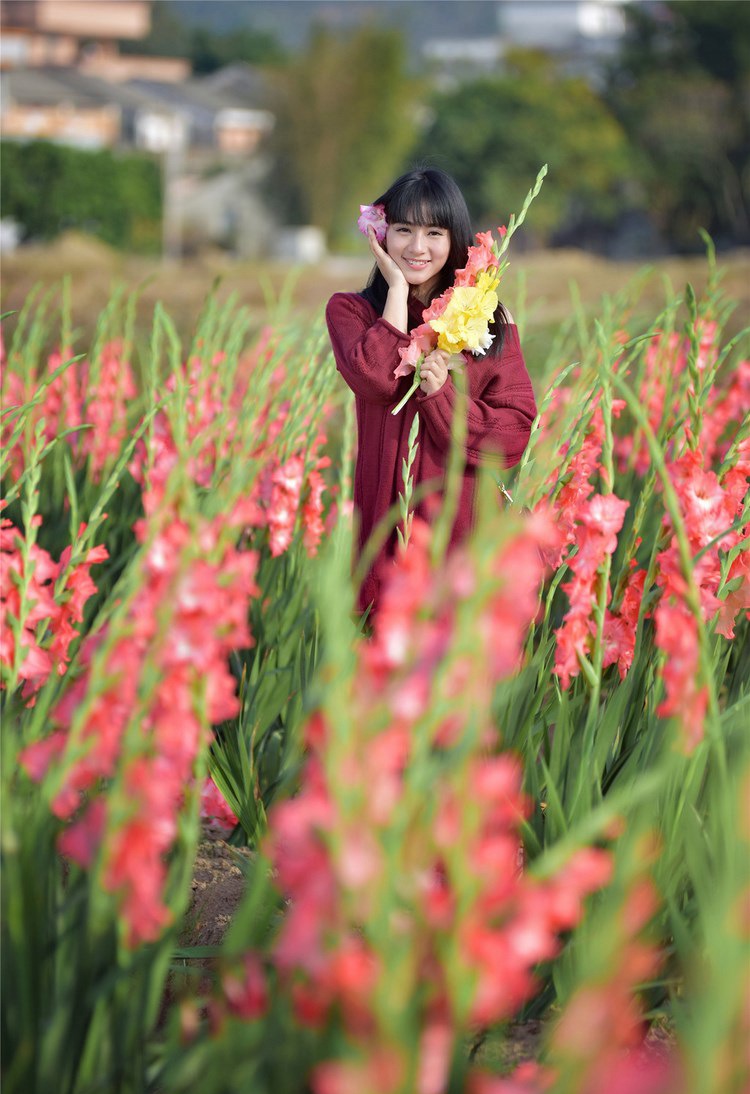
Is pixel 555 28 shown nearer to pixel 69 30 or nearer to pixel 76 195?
pixel 69 30

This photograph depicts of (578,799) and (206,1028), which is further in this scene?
(578,799)

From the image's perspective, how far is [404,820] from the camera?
1.17 meters

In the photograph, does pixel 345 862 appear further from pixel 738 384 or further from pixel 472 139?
pixel 472 139


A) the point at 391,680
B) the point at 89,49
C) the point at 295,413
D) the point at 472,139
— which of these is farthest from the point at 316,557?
the point at 89,49

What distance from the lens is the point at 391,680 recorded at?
123cm

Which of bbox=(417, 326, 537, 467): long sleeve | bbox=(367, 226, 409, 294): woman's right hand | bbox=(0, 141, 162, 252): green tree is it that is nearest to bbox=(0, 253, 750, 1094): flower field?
bbox=(417, 326, 537, 467): long sleeve

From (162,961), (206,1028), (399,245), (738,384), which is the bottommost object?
(206,1028)

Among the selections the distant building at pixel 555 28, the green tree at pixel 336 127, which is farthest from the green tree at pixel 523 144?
the distant building at pixel 555 28

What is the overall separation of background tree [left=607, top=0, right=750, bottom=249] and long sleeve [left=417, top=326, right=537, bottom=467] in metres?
45.1

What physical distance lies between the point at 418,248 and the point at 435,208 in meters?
0.08

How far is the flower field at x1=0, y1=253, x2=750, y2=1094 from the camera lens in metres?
1.13

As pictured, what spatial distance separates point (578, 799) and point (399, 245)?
1174 mm

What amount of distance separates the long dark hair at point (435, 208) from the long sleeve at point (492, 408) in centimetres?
6

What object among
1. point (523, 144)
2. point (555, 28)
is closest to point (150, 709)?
point (523, 144)
